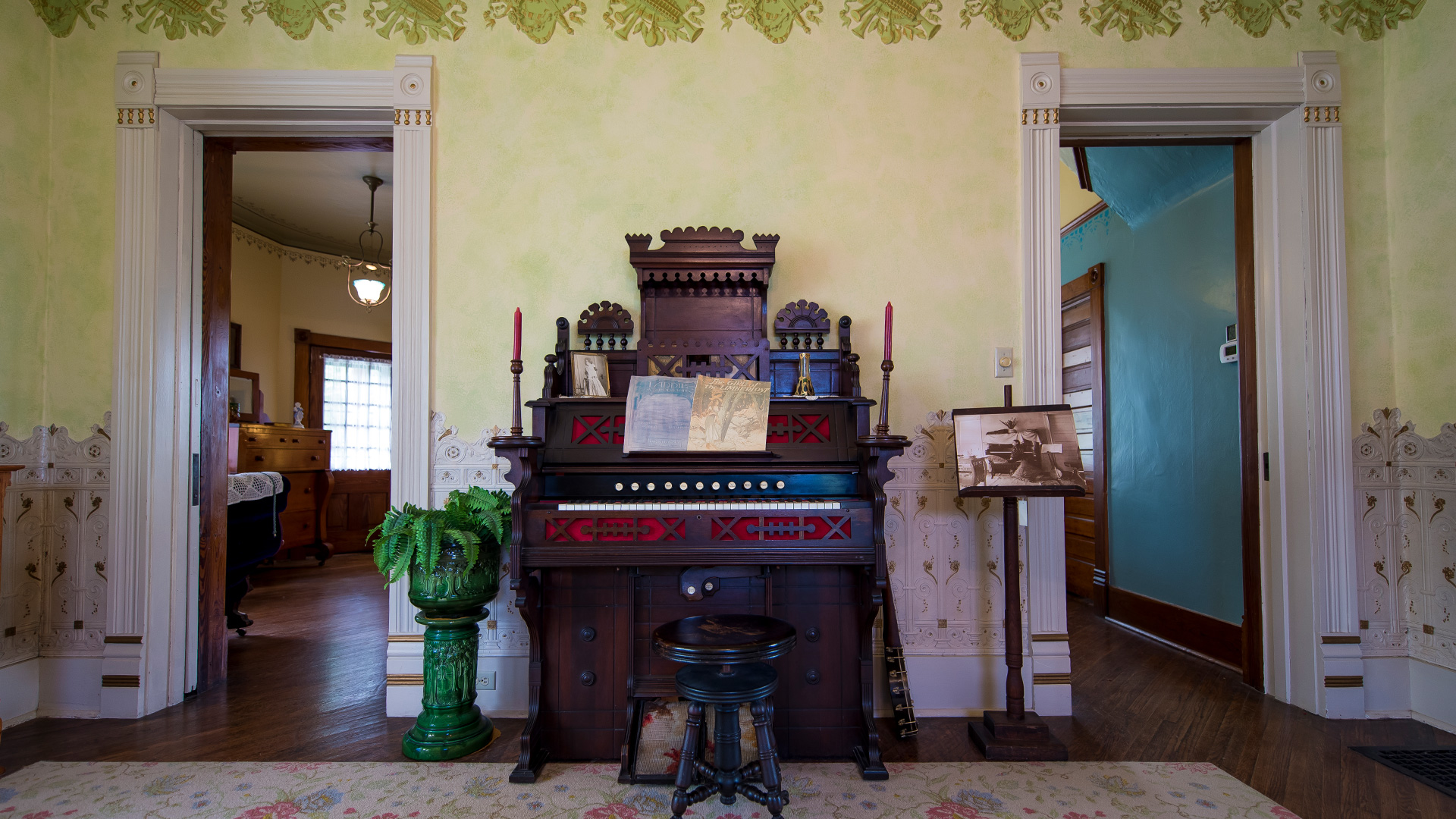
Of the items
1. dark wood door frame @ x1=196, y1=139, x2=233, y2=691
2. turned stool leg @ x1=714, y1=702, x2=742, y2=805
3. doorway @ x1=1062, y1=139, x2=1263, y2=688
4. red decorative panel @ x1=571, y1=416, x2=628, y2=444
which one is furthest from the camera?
doorway @ x1=1062, y1=139, x2=1263, y2=688

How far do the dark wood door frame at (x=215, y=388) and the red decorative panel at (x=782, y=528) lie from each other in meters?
2.52

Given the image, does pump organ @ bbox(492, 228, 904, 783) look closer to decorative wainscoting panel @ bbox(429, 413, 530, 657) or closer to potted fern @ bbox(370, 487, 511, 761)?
potted fern @ bbox(370, 487, 511, 761)

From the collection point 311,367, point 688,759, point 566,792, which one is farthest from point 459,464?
point 311,367

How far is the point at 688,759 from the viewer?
1.95m

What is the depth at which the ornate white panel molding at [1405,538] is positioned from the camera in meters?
2.79

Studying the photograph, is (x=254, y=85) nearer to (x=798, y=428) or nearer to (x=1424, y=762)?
(x=798, y=428)

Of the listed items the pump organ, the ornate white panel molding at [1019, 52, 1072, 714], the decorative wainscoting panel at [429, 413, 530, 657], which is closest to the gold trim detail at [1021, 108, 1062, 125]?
the ornate white panel molding at [1019, 52, 1072, 714]

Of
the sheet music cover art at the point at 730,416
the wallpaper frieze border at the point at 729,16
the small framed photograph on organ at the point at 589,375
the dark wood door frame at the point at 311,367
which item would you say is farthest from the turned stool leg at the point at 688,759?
the dark wood door frame at the point at 311,367

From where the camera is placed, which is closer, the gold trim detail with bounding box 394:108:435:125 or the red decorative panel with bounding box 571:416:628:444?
the red decorative panel with bounding box 571:416:628:444

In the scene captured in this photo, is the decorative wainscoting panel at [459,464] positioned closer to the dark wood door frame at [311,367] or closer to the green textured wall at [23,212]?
the green textured wall at [23,212]

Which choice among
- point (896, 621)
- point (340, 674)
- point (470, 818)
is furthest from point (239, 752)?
point (896, 621)

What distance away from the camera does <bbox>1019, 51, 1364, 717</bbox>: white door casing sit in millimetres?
2900

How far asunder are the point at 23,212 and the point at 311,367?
4.72 m

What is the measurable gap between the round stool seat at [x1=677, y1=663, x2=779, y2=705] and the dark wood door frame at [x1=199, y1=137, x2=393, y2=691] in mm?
2617
